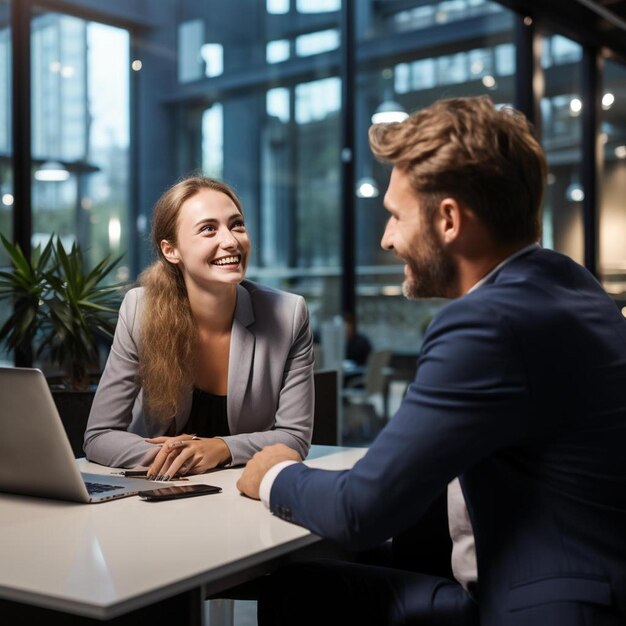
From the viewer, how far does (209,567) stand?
1.35m

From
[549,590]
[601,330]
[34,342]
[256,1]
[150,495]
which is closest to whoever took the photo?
[549,590]

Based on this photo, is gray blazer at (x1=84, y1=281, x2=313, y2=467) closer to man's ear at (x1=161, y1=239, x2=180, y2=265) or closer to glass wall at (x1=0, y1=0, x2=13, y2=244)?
Answer: man's ear at (x1=161, y1=239, x2=180, y2=265)

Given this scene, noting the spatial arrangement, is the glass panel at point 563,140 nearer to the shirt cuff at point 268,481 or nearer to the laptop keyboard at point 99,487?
the laptop keyboard at point 99,487

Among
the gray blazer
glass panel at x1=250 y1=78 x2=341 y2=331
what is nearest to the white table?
the gray blazer

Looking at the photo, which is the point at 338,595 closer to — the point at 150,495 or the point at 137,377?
the point at 150,495

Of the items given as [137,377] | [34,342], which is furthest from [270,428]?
[34,342]

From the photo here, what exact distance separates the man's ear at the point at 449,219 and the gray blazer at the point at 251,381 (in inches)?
40.4

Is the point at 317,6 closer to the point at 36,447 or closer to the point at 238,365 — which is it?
the point at 238,365

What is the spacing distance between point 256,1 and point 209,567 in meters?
5.66

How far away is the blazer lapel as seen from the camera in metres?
2.54

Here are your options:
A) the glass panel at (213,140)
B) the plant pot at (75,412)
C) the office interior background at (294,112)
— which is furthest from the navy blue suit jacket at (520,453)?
the glass panel at (213,140)

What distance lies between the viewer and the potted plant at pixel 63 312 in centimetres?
380

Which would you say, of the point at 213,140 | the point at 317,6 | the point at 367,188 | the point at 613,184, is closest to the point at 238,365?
the point at 213,140

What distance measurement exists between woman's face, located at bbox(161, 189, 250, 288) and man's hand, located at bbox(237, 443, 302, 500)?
854mm
